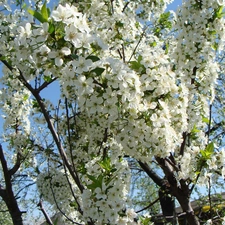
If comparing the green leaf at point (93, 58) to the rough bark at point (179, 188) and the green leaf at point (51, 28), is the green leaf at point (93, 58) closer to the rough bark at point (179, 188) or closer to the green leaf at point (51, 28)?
the green leaf at point (51, 28)

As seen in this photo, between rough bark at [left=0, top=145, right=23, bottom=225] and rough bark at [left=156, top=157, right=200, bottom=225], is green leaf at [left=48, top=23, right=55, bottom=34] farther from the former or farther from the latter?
rough bark at [left=0, top=145, right=23, bottom=225]

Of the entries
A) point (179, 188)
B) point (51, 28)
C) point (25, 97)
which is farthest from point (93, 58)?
point (25, 97)

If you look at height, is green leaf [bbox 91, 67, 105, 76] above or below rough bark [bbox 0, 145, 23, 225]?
below

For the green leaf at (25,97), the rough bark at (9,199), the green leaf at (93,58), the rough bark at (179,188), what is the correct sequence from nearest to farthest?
the green leaf at (93,58)
the rough bark at (179,188)
the rough bark at (9,199)
the green leaf at (25,97)

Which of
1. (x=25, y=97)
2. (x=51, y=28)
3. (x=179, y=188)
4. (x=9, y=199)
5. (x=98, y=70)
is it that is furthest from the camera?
(x=25, y=97)

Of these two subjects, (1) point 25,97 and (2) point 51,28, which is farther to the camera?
(1) point 25,97

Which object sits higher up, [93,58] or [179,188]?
[93,58]

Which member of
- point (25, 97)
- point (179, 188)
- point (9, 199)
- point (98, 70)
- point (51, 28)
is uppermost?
point (25, 97)

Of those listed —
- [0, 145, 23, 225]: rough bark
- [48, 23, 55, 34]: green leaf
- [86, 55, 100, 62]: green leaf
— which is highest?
[0, 145, 23, 225]: rough bark

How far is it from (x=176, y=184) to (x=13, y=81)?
4.00m

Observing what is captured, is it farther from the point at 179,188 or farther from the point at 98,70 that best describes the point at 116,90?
the point at 179,188

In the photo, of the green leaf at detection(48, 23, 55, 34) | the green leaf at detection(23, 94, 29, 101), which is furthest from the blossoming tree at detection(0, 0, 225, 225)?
the green leaf at detection(23, 94, 29, 101)

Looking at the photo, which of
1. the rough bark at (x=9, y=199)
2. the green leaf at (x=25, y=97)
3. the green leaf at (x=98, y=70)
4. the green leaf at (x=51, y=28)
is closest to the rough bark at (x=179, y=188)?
the green leaf at (x=98, y=70)

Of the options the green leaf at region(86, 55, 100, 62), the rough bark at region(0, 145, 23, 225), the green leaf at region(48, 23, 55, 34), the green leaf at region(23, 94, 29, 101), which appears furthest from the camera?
the green leaf at region(23, 94, 29, 101)
